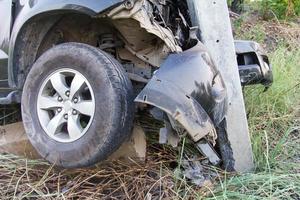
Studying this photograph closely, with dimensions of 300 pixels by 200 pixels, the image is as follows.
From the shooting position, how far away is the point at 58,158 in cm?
292

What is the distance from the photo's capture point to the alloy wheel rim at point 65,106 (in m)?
2.88

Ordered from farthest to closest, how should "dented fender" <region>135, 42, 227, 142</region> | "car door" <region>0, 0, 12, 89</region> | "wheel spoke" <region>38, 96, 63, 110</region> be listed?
"car door" <region>0, 0, 12, 89</region> → "wheel spoke" <region>38, 96, 63, 110</region> → "dented fender" <region>135, 42, 227, 142</region>

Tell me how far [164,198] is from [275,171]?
82 cm

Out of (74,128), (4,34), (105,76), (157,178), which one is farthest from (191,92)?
(4,34)

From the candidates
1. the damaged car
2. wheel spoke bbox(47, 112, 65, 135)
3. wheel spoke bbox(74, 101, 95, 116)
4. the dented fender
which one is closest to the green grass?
the damaged car

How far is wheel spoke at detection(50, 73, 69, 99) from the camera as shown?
9.67 feet

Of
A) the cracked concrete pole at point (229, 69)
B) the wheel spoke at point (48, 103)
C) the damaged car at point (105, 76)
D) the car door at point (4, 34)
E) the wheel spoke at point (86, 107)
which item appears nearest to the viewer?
the damaged car at point (105, 76)

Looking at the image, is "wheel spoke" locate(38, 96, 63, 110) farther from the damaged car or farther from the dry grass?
the dry grass

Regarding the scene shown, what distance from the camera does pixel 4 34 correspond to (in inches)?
137

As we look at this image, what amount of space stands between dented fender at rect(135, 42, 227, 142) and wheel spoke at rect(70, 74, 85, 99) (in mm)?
426

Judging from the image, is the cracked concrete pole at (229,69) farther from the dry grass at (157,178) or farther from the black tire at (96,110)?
the black tire at (96,110)

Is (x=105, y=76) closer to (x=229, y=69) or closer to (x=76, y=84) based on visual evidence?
(x=76, y=84)

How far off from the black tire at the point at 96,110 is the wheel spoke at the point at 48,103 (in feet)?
0.19

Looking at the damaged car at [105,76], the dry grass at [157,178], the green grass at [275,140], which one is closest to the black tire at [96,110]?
the damaged car at [105,76]
